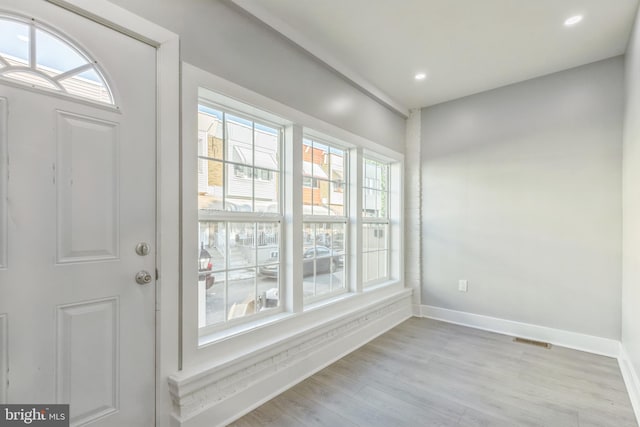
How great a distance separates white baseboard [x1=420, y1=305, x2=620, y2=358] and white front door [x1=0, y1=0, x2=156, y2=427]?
3112 millimetres

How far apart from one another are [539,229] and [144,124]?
3466 mm

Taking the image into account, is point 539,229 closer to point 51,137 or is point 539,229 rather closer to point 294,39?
point 294,39

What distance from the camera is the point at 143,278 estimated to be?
1509mm

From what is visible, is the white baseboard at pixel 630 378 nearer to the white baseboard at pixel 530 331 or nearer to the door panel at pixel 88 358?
the white baseboard at pixel 530 331

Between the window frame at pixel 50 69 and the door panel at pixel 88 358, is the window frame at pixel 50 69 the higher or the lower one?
the higher one

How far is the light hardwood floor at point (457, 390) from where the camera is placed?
1802 millimetres

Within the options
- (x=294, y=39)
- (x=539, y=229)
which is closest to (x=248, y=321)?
(x=294, y=39)

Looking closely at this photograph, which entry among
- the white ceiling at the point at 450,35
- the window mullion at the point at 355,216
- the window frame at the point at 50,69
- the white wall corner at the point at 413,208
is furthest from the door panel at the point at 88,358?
the white wall corner at the point at 413,208

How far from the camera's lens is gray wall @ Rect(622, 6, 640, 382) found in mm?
1961

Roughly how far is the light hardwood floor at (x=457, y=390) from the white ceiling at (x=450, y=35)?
2.54 metres

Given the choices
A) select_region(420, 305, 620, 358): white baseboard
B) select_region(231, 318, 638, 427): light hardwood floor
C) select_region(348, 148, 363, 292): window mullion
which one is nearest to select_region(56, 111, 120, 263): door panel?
select_region(231, 318, 638, 427): light hardwood floor

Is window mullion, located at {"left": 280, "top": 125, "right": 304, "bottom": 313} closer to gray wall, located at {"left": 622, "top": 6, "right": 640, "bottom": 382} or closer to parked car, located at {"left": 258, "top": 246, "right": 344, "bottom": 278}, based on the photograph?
parked car, located at {"left": 258, "top": 246, "right": 344, "bottom": 278}

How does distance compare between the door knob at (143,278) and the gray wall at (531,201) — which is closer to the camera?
the door knob at (143,278)

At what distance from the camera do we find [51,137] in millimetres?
1262
